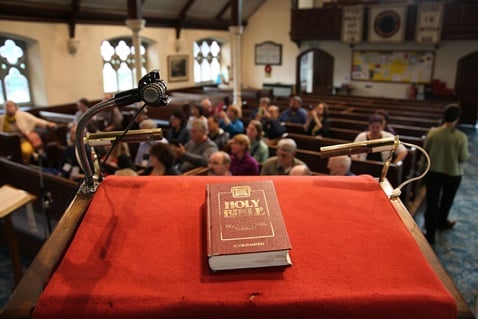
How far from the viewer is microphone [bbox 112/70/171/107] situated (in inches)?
38.7

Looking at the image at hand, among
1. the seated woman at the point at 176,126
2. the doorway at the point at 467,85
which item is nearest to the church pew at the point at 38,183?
the seated woman at the point at 176,126

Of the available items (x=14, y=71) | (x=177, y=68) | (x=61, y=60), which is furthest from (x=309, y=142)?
(x=177, y=68)

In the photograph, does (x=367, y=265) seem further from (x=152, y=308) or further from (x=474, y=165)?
(x=474, y=165)

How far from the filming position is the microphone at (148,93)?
0.98 metres

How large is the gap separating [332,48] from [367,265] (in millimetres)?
14620

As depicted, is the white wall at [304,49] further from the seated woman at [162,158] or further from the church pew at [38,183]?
the church pew at [38,183]

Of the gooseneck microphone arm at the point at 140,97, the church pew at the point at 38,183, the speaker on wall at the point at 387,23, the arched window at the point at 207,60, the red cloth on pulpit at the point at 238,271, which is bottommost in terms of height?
the church pew at the point at 38,183

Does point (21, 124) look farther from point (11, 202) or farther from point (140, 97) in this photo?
point (140, 97)

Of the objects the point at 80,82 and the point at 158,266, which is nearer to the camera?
the point at 158,266

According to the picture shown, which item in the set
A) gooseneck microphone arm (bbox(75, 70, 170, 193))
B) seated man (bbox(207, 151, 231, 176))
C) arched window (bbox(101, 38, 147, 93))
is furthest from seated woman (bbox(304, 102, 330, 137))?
arched window (bbox(101, 38, 147, 93))

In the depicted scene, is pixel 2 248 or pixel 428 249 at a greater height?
pixel 428 249

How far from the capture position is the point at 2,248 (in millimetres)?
4574

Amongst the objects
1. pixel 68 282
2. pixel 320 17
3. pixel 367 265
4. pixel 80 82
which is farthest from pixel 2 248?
pixel 320 17

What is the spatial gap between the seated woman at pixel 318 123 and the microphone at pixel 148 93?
5811 millimetres
